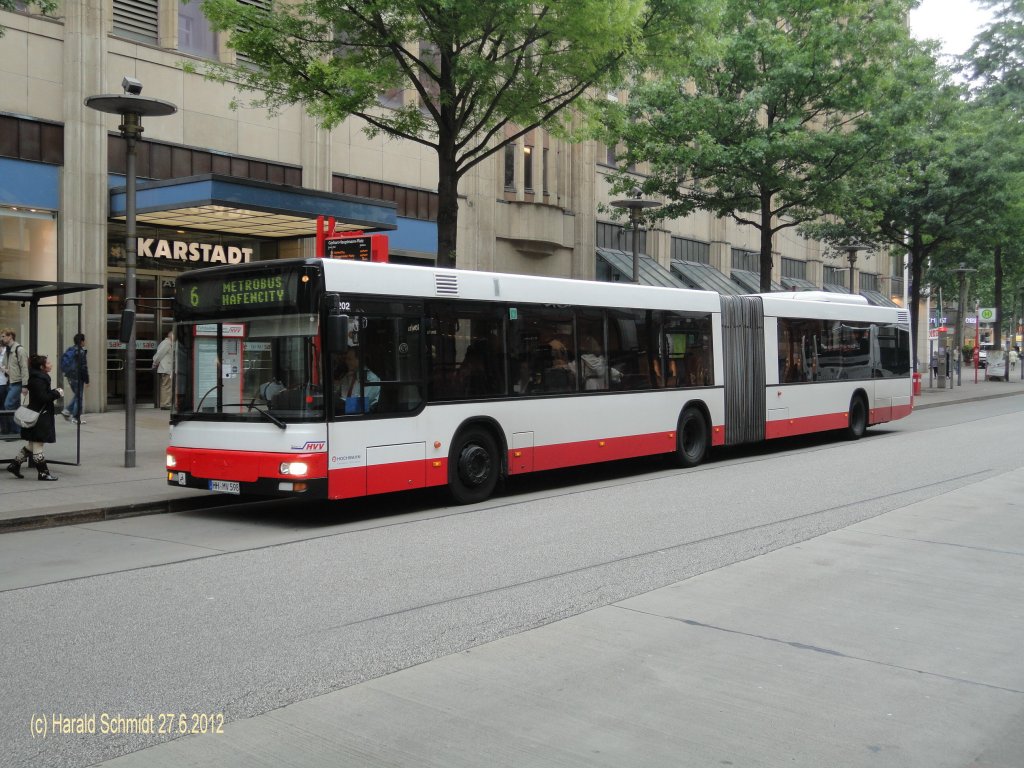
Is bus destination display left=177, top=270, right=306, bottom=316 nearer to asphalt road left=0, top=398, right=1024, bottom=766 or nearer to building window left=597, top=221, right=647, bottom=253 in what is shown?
asphalt road left=0, top=398, right=1024, bottom=766

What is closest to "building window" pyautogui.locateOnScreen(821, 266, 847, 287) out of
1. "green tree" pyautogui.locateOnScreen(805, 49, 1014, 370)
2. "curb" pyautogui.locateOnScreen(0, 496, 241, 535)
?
"green tree" pyautogui.locateOnScreen(805, 49, 1014, 370)

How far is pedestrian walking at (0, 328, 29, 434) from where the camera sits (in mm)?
14812

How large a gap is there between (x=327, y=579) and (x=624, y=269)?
29.0 meters

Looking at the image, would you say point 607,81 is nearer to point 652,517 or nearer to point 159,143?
point 652,517

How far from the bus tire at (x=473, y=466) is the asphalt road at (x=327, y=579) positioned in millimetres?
253

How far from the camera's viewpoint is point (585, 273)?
35.0 m

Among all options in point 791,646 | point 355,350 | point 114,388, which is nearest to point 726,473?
point 355,350

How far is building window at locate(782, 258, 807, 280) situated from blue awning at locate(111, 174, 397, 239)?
31730 mm

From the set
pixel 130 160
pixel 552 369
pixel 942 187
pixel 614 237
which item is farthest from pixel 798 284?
pixel 130 160

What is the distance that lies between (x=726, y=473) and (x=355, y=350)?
A: 265 inches

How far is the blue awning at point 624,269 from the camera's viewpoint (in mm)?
35875

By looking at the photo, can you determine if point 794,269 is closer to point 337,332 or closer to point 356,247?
point 356,247

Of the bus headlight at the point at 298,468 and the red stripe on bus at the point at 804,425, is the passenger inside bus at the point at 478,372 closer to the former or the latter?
the bus headlight at the point at 298,468

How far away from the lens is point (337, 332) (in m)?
10.2
